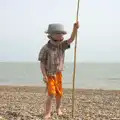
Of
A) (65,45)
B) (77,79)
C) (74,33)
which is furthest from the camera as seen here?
(77,79)

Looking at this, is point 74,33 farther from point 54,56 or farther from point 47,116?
point 47,116

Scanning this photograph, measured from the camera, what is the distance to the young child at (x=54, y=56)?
10.8 meters

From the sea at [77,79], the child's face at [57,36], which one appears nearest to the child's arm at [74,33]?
the child's face at [57,36]

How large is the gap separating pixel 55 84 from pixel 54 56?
0.57 metres

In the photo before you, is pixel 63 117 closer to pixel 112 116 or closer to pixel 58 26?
pixel 112 116

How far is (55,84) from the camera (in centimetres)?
1088

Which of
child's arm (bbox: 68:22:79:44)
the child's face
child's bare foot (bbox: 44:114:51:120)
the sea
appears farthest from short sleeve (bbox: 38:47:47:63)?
Answer: the sea

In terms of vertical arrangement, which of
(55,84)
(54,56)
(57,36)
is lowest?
(55,84)

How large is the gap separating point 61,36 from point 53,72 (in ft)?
2.49

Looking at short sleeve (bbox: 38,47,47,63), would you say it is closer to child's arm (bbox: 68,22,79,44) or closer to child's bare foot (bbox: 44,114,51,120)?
child's arm (bbox: 68,22,79,44)

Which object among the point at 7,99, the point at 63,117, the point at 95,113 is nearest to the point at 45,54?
the point at 63,117

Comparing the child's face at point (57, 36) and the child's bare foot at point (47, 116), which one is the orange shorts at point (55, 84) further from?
the child's face at point (57, 36)

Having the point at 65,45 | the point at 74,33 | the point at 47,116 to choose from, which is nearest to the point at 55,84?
the point at 47,116

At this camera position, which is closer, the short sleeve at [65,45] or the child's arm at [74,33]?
the child's arm at [74,33]
